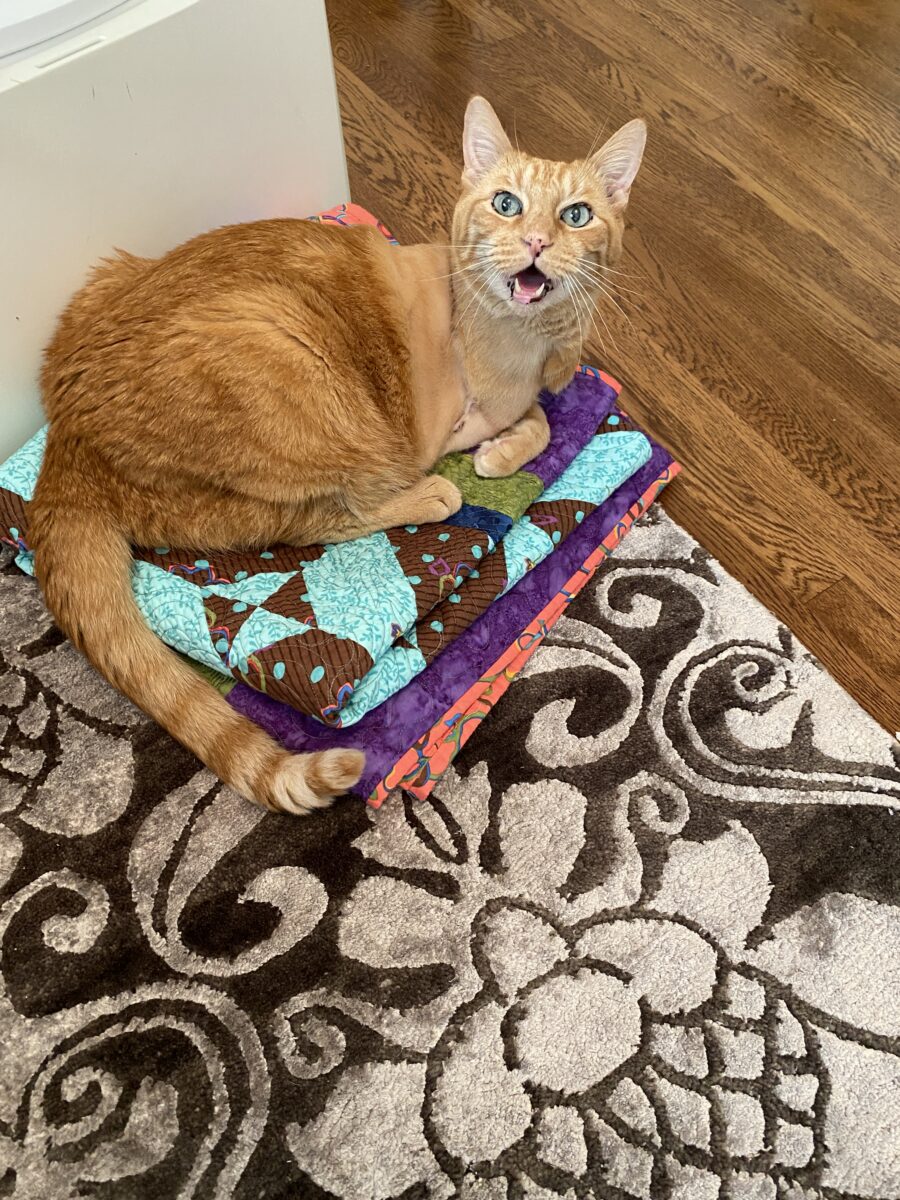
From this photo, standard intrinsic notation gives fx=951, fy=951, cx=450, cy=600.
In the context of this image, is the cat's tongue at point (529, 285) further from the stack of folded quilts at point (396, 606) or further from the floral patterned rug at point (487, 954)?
the floral patterned rug at point (487, 954)

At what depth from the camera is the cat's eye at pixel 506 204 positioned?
142 centimetres

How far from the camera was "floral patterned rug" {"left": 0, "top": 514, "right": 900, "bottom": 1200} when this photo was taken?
3.71ft

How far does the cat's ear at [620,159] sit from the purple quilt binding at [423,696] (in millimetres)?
574

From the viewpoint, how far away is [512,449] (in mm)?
1630

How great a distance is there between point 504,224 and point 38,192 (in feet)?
2.38

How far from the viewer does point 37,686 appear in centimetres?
151

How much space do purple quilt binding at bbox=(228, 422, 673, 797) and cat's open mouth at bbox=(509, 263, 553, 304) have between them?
0.44 m

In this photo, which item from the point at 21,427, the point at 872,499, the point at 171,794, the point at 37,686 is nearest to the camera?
the point at 171,794

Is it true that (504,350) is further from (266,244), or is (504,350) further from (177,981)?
(177,981)

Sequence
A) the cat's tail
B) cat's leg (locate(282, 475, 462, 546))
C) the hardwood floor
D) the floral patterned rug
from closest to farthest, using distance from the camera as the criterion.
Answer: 1. the floral patterned rug
2. the cat's tail
3. cat's leg (locate(282, 475, 462, 546))
4. the hardwood floor

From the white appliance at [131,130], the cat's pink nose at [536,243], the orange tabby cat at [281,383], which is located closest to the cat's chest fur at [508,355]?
the orange tabby cat at [281,383]

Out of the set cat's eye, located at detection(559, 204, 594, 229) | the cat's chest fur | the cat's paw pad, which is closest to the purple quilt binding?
the cat's paw pad

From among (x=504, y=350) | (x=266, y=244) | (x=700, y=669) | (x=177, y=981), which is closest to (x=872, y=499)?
(x=700, y=669)

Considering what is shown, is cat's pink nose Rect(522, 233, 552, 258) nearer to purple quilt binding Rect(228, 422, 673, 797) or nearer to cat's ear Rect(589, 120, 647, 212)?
cat's ear Rect(589, 120, 647, 212)
